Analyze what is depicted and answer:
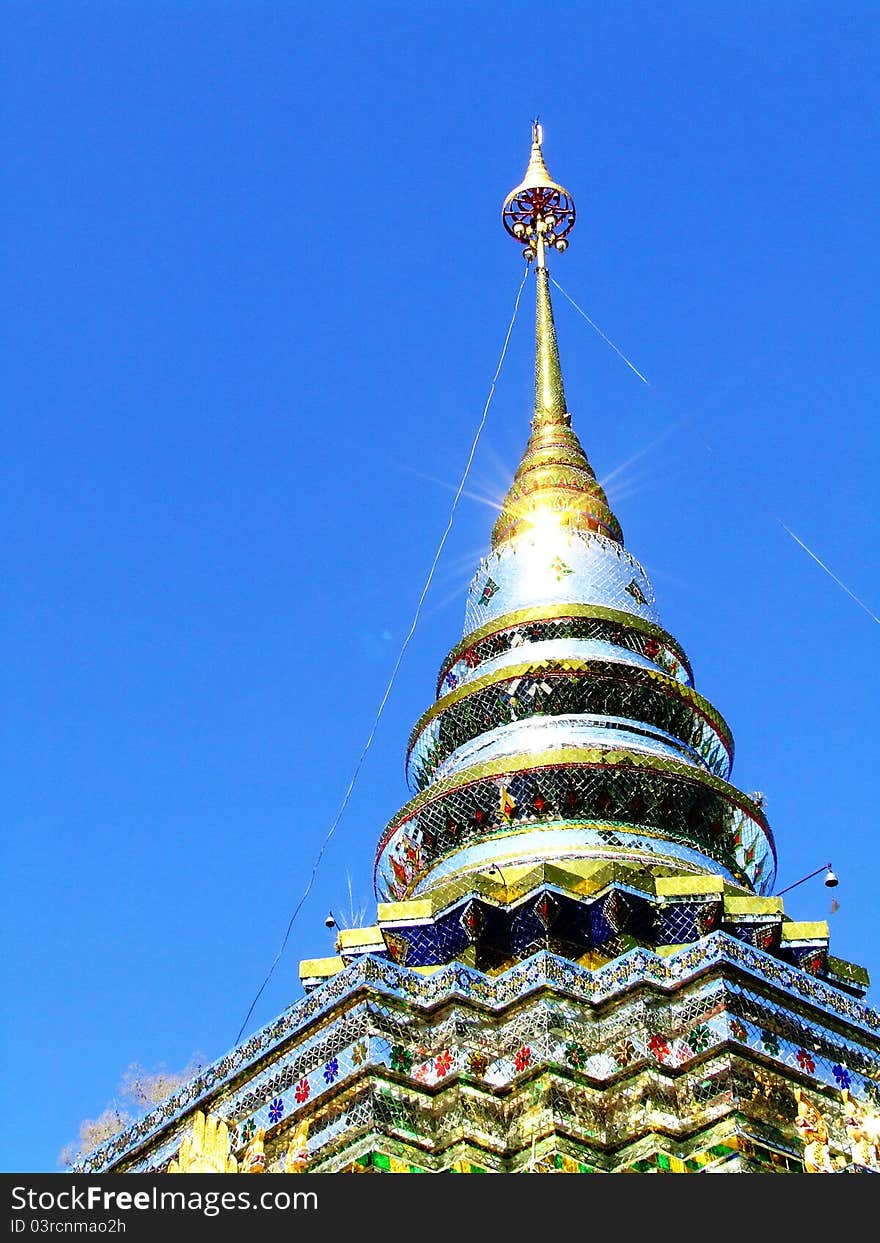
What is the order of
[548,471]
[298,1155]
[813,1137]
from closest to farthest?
[813,1137] → [298,1155] → [548,471]

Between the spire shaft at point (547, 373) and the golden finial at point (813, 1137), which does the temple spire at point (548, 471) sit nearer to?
the spire shaft at point (547, 373)

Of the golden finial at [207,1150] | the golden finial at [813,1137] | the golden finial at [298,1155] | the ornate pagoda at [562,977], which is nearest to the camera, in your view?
the golden finial at [813,1137]

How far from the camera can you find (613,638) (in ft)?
78.8

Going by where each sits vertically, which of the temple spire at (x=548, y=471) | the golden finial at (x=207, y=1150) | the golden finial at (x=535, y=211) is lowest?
the golden finial at (x=207, y=1150)

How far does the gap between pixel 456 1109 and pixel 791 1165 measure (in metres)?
3.28

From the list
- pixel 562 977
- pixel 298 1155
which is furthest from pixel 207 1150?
pixel 562 977

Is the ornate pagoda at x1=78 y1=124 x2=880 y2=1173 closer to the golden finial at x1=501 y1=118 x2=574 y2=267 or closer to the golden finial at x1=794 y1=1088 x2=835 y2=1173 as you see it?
the golden finial at x1=794 y1=1088 x2=835 y2=1173

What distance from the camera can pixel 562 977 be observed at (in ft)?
55.1

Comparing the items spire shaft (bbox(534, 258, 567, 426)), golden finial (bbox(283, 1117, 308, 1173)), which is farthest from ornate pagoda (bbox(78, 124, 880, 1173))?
spire shaft (bbox(534, 258, 567, 426))

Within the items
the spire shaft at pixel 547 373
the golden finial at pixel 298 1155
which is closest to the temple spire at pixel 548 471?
the spire shaft at pixel 547 373

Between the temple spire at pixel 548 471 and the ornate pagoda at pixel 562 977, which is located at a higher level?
the temple spire at pixel 548 471

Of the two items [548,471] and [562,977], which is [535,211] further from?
[562,977]

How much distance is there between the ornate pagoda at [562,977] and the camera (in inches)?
597

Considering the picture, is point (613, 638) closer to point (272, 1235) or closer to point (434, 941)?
point (434, 941)
